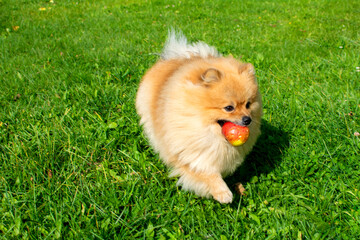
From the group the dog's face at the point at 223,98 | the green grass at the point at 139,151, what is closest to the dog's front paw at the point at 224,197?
the green grass at the point at 139,151

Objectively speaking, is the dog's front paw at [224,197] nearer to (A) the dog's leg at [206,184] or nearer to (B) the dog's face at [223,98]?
(A) the dog's leg at [206,184]

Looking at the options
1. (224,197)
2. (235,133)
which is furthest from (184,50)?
(224,197)

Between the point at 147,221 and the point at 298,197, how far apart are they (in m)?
1.20

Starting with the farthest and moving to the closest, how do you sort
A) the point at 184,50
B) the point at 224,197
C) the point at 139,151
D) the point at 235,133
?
the point at 184,50
the point at 139,151
the point at 224,197
the point at 235,133

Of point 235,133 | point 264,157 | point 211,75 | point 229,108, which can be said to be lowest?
point 264,157

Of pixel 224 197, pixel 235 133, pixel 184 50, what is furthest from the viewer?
pixel 184 50

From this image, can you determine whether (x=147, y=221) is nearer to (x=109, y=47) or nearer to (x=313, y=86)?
(x=313, y=86)

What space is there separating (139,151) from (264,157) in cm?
122

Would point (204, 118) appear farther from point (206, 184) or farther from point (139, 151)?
point (139, 151)

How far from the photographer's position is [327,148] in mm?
2711

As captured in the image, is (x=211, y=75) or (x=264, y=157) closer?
(x=211, y=75)

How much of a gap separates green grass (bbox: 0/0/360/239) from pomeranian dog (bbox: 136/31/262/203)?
212 mm

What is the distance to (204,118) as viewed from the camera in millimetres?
2215

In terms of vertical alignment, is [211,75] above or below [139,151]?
above
